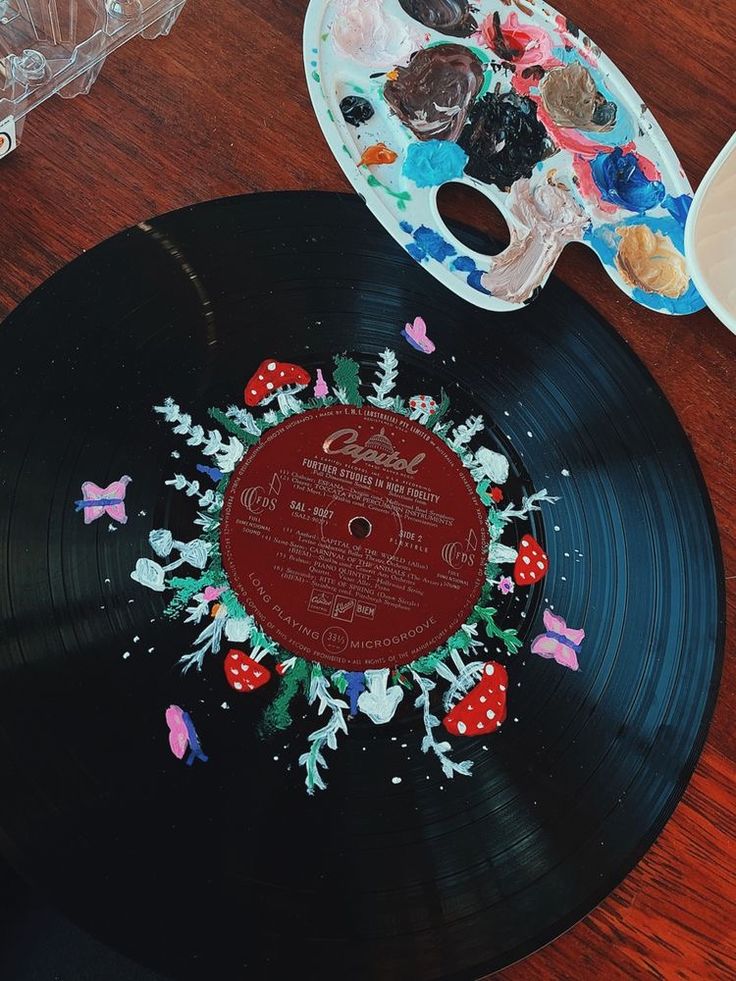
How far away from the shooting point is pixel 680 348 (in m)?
0.75

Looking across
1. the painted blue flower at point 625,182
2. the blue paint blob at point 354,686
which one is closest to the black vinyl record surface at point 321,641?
the blue paint blob at point 354,686

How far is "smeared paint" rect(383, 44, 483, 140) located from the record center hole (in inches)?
13.2

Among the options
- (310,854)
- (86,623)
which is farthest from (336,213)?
(310,854)

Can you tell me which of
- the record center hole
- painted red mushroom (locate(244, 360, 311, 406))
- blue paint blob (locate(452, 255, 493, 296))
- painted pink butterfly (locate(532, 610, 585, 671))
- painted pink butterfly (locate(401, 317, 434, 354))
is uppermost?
blue paint blob (locate(452, 255, 493, 296))

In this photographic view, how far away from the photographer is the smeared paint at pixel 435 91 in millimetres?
744

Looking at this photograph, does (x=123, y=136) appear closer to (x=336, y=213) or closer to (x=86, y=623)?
(x=336, y=213)

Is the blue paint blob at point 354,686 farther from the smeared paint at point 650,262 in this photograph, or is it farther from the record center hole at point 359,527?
the smeared paint at point 650,262

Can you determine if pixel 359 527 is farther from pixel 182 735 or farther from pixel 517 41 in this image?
pixel 517 41

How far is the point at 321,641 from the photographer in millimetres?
662

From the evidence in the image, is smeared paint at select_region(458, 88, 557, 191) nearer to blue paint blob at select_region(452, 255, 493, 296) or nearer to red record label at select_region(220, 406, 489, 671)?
blue paint blob at select_region(452, 255, 493, 296)

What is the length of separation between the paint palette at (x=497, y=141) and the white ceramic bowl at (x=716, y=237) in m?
0.02

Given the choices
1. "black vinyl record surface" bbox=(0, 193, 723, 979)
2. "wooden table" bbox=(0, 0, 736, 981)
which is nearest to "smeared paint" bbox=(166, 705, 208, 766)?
"black vinyl record surface" bbox=(0, 193, 723, 979)

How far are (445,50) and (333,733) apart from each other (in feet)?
1.89

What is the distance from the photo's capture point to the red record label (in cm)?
67
